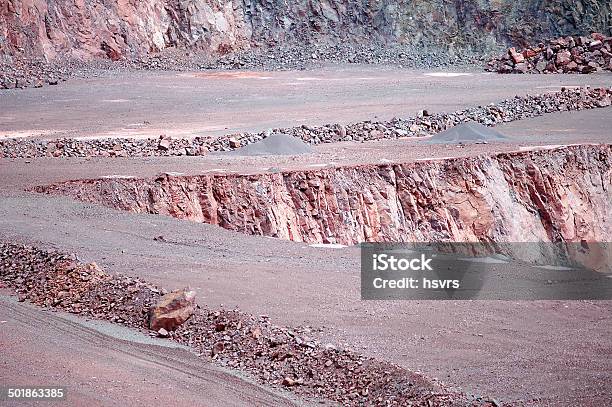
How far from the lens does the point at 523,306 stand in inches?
355

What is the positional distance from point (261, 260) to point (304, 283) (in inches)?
45.4

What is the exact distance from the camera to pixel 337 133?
67.8ft

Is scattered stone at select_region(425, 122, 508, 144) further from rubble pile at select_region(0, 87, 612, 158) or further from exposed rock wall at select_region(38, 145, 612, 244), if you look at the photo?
exposed rock wall at select_region(38, 145, 612, 244)

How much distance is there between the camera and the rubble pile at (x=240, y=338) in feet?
23.4

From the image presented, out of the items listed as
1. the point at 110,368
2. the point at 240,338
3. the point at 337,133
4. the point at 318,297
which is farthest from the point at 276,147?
the point at 110,368

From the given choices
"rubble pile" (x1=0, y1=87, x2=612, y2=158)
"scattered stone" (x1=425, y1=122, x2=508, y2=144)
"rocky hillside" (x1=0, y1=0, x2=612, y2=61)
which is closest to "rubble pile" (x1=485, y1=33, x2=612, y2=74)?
"rocky hillside" (x1=0, y1=0, x2=612, y2=61)

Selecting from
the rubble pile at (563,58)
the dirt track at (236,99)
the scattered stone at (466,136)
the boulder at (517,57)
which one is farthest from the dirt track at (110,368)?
the boulder at (517,57)

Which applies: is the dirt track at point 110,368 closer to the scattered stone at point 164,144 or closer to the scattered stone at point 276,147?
the scattered stone at point 276,147

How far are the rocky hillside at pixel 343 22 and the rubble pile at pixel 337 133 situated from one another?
17049 millimetres

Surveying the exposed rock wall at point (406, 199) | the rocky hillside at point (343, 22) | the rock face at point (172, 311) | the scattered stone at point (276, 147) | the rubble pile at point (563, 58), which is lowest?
the exposed rock wall at point (406, 199)

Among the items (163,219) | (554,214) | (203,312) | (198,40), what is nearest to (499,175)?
(554,214)

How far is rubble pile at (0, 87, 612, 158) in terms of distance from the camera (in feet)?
59.6

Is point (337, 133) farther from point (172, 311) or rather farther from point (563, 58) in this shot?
point (563, 58)

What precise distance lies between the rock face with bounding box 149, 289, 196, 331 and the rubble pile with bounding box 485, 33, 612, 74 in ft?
97.5
